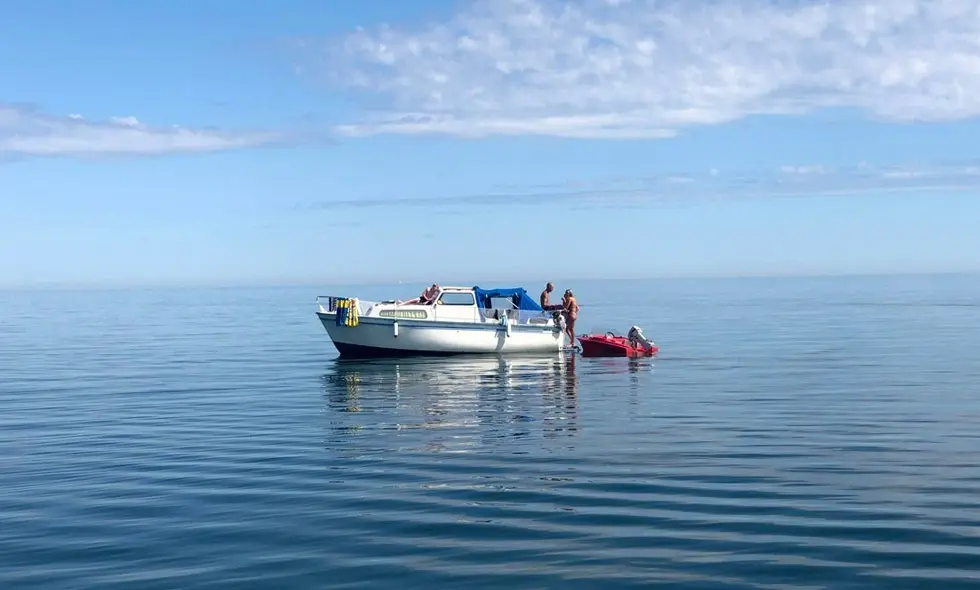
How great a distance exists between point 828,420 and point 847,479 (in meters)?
6.40

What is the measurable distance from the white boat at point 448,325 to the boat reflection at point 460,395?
60cm

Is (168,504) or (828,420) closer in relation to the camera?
(168,504)

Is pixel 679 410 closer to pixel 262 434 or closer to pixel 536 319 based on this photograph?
pixel 262 434

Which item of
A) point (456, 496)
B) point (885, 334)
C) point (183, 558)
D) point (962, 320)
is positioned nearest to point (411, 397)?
point (456, 496)

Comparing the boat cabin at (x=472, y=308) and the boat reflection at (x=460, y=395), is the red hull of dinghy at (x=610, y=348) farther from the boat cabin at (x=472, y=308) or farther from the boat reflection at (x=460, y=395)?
the boat cabin at (x=472, y=308)

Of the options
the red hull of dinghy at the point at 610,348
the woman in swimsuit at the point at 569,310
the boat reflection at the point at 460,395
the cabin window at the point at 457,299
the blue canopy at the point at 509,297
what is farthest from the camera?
the woman in swimsuit at the point at 569,310

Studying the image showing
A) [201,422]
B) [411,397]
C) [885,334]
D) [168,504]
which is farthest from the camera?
[885,334]

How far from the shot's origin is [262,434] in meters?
19.8

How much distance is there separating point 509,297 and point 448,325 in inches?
113

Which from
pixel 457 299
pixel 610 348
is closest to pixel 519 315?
pixel 457 299

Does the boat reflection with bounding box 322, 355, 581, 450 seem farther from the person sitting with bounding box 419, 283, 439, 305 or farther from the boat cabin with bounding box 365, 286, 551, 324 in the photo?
the person sitting with bounding box 419, 283, 439, 305

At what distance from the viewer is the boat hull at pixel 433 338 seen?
3622 cm

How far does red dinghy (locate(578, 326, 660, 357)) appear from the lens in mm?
37188

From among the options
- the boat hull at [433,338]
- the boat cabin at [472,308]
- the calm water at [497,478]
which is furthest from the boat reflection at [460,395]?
the boat cabin at [472,308]
